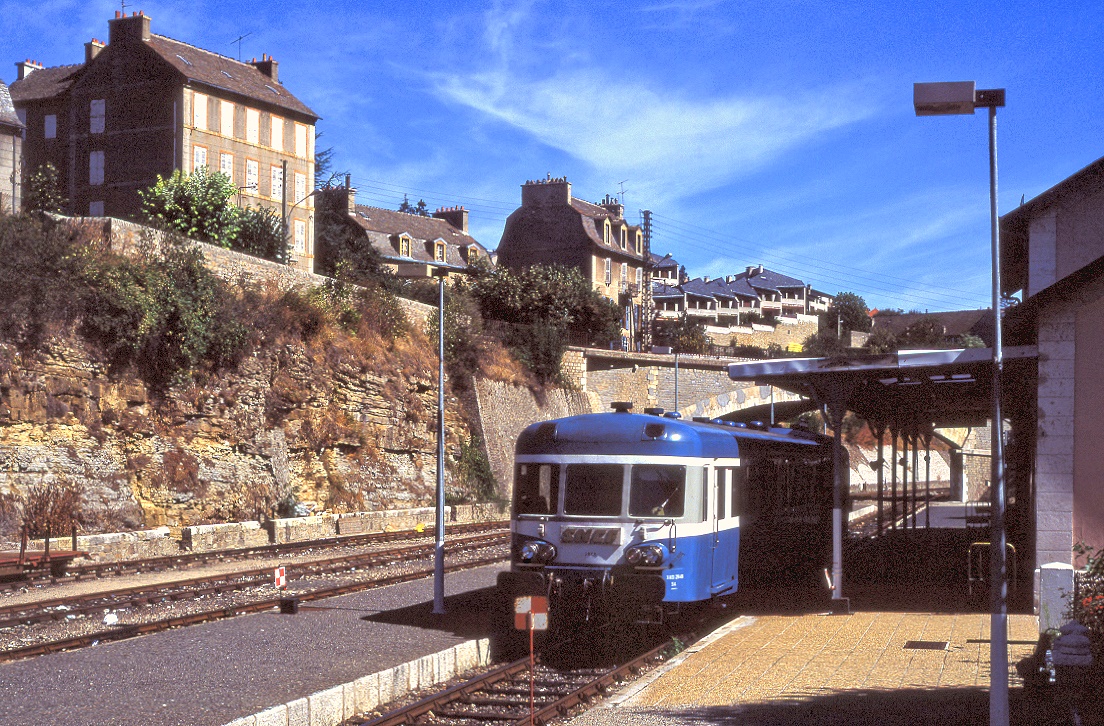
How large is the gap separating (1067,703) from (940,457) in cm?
7328

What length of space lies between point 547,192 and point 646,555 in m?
61.6

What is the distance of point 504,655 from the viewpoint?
14.3m

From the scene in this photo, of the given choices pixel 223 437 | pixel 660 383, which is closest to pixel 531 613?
pixel 223 437

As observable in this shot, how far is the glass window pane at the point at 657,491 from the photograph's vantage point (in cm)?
1449

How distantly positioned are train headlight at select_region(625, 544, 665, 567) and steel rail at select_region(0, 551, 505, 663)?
4997 mm

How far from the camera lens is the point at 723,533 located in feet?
51.6

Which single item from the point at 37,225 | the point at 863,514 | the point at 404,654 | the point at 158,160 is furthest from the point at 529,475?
the point at 158,160

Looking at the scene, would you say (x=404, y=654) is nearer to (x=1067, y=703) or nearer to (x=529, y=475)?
(x=529, y=475)

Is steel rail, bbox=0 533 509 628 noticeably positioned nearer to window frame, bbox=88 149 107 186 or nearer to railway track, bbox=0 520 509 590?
railway track, bbox=0 520 509 590

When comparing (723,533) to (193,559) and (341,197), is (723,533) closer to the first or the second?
(193,559)

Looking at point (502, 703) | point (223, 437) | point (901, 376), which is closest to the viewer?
point (502, 703)

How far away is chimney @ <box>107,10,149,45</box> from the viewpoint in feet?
168

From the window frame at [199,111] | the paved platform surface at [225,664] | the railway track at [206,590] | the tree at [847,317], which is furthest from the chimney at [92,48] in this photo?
the tree at [847,317]

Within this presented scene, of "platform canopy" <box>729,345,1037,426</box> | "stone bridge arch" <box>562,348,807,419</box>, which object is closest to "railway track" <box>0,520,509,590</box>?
"platform canopy" <box>729,345,1037,426</box>
